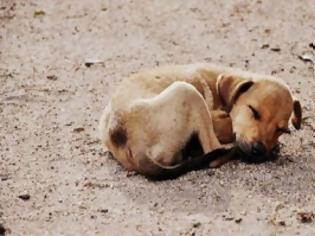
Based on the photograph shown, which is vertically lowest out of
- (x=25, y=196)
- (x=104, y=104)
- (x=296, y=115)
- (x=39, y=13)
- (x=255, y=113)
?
(x=39, y=13)

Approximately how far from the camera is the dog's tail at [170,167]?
5.37 meters

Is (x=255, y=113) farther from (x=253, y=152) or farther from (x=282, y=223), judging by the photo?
(x=282, y=223)

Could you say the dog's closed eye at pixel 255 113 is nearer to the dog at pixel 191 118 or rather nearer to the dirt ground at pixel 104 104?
the dog at pixel 191 118

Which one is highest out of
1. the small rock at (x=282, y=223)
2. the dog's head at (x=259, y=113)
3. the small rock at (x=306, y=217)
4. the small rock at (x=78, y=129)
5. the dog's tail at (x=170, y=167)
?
the dog's head at (x=259, y=113)

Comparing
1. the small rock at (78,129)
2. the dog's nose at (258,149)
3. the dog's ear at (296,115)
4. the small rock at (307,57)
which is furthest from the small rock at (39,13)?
the dog's nose at (258,149)

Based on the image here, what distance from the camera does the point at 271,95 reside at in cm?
564

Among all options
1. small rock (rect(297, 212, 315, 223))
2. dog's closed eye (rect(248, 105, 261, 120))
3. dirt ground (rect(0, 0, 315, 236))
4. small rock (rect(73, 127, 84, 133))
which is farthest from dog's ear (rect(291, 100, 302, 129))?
small rock (rect(73, 127, 84, 133))

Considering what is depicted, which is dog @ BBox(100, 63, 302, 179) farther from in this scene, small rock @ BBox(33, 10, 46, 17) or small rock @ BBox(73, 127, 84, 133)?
small rock @ BBox(33, 10, 46, 17)

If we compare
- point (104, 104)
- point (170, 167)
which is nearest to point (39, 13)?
point (104, 104)

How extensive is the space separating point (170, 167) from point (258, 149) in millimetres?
588

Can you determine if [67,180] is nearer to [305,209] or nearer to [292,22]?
[305,209]

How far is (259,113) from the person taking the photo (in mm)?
5617

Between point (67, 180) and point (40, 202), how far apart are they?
1.10 ft

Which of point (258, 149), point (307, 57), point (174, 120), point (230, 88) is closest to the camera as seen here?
point (174, 120)
